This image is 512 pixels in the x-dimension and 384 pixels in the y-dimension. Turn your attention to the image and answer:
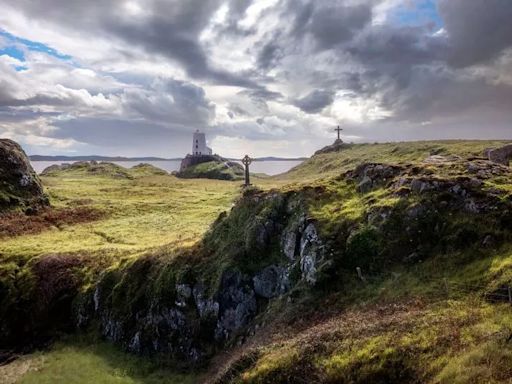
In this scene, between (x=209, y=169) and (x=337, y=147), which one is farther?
(x=337, y=147)

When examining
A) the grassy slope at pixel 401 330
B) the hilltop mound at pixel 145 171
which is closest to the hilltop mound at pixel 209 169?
the hilltop mound at pixel 145 171

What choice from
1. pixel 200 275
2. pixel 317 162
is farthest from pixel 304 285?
pixel 317 162

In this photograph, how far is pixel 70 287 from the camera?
4322cm

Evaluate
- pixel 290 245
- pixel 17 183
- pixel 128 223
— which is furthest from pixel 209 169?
pixel 290 245

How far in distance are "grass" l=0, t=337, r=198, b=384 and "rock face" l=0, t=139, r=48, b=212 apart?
132 feet

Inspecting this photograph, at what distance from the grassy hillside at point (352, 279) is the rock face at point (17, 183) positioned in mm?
21965

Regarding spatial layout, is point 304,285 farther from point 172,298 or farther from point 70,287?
point 70,287

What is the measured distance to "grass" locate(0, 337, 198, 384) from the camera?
31.6m

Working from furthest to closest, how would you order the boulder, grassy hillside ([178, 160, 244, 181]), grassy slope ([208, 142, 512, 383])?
the boulder → grassy hillside ([178, 160, 244, 181]) → grassy slope ([208, 142, 512, 383])

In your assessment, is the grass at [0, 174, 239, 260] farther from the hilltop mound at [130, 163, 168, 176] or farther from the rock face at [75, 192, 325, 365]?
the hilltop mound at [130, 163, 168, 176]

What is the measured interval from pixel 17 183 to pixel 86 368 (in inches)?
1997

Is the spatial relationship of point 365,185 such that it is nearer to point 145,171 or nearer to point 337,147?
point 337,147

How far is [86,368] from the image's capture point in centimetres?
3366

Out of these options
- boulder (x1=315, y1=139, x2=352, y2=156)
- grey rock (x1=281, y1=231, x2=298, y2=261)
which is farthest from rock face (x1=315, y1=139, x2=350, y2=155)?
grey rock (x1=281, y1=231, x2=298, y2=261)
